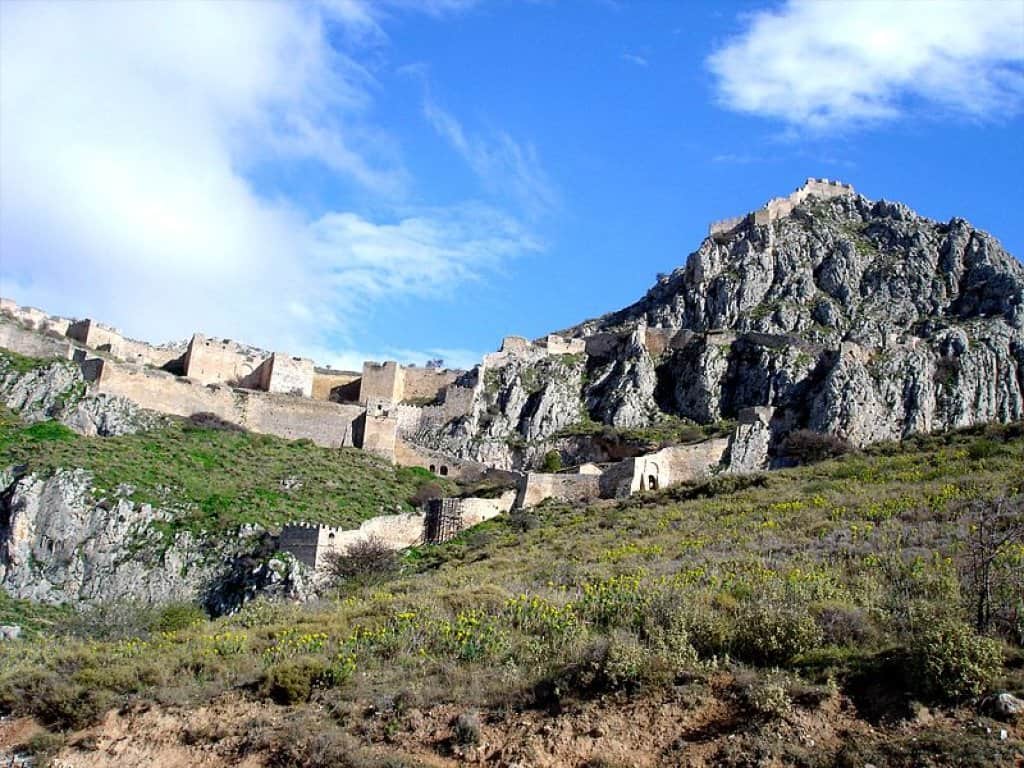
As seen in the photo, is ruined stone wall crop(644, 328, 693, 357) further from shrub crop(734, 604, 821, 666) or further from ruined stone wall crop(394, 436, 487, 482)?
shrub crop(734, 604, 821, 666)

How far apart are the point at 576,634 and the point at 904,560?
250 inches

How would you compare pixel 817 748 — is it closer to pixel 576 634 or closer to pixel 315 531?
pixel 576 634

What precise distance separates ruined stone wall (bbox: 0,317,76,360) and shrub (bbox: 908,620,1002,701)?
154ft

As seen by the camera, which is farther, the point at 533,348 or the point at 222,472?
the point at 533,348

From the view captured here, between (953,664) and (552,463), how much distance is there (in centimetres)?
3675

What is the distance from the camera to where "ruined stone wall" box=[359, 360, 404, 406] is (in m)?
57.3

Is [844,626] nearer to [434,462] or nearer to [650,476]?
[650,476]

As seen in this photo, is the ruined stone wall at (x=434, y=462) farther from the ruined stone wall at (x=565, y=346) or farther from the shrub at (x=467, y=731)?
the shrub at (x=467, y=731)

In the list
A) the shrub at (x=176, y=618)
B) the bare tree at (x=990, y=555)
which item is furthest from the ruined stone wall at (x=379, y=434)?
the bare tree at (x=990, y=555)

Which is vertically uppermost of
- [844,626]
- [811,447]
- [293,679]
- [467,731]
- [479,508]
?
[811,447]

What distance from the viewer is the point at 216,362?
57.0 metres

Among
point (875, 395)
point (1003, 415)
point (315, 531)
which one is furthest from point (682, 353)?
point (315, 531)

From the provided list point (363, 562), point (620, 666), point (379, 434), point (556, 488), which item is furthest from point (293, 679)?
point (379, 434)

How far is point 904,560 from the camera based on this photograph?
1752 cm
